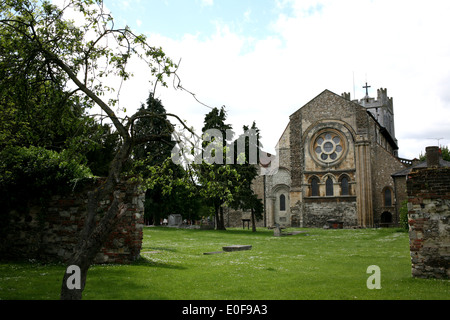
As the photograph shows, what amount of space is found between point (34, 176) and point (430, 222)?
12.6 meters

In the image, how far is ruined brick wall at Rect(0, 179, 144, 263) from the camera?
1249cm

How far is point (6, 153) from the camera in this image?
12.5 meters

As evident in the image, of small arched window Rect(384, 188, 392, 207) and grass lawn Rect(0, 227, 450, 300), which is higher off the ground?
small arched window Rect(384, 188, 392, 207)

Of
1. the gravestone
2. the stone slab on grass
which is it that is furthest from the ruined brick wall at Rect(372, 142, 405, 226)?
the stone slab on grass

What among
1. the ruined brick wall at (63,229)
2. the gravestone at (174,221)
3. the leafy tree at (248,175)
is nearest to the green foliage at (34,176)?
the ruined brick wall at (63,229)

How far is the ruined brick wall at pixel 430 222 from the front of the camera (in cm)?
958

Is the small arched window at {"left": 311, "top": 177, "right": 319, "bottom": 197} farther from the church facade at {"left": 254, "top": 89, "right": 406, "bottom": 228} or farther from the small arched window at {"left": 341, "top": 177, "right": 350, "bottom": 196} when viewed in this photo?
the small arched window at {"left": 341, "top": 177, "right": 350, "bottom": 196}

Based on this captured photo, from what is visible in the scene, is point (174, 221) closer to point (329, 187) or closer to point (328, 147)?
point (329, 187)

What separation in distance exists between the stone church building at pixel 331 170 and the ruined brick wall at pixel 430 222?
32.0 m

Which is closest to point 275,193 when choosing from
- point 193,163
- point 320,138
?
point 320,138

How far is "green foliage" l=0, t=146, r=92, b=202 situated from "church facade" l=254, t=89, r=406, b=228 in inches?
1319

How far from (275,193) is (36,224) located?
36386 mm

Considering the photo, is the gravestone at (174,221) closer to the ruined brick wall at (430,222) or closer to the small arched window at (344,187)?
the small arched window at (344,187)
